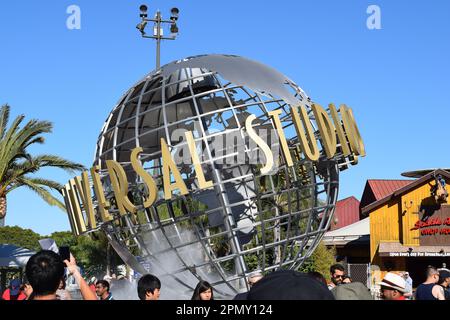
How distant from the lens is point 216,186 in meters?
9.34

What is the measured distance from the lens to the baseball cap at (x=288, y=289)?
2.62m

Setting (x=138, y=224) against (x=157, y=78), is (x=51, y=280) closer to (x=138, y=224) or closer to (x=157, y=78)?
(x=138, y=224)

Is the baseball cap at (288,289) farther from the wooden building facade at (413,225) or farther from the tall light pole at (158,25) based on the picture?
the wooden building facade at (413,225)

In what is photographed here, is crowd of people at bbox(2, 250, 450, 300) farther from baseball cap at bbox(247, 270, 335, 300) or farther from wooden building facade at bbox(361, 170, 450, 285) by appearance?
wooden building facade at bbox(361, 170, 450, 285)

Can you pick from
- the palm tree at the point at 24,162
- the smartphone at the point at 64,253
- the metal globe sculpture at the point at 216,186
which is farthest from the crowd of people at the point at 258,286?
the palm tree at the point at 24,162

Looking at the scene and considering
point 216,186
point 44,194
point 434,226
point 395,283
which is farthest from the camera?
point 434,226

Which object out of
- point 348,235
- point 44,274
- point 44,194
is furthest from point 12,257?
point 348,235

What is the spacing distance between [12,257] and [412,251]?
17812 mm

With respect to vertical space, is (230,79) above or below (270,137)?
above

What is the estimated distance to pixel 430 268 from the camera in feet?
23.7

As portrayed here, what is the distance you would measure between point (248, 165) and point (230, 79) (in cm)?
127

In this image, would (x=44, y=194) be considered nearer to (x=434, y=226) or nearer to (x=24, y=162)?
(x=24, y=162)

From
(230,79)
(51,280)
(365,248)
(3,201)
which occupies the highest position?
(230,79)
